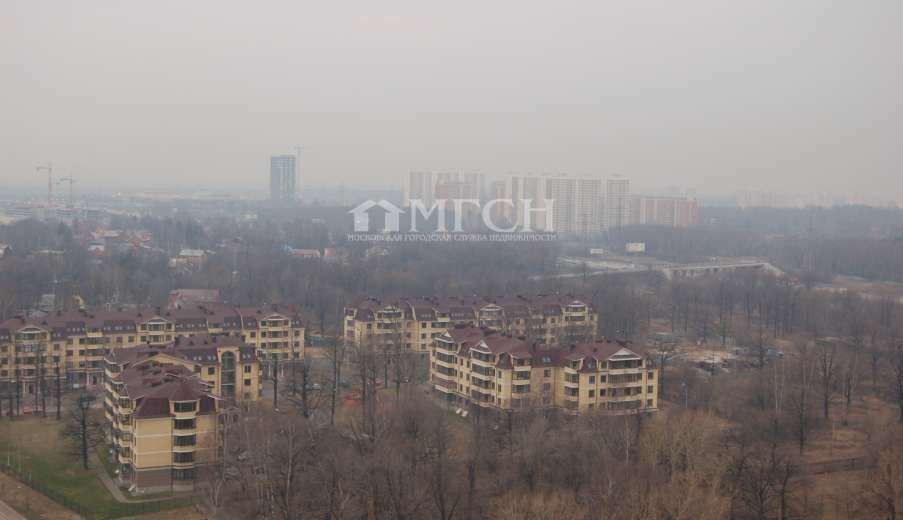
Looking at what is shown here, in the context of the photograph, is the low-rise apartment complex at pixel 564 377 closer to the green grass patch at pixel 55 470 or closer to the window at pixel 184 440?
the window at pixel 184 440

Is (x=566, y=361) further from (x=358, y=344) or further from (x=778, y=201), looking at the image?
(x=778, y=201)

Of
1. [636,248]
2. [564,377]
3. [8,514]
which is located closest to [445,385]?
[564,377]

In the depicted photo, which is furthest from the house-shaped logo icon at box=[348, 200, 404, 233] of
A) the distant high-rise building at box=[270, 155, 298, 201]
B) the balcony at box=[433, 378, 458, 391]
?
the balcony at box=[433, 378, 458, 391]

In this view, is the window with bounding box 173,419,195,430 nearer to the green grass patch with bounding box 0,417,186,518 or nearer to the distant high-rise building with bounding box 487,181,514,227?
the green grass patch with bounding box 0,417,186,518

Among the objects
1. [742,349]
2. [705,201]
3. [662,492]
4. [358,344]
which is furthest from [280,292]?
[705,201]

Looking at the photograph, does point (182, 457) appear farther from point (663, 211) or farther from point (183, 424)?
point (663, 211)
